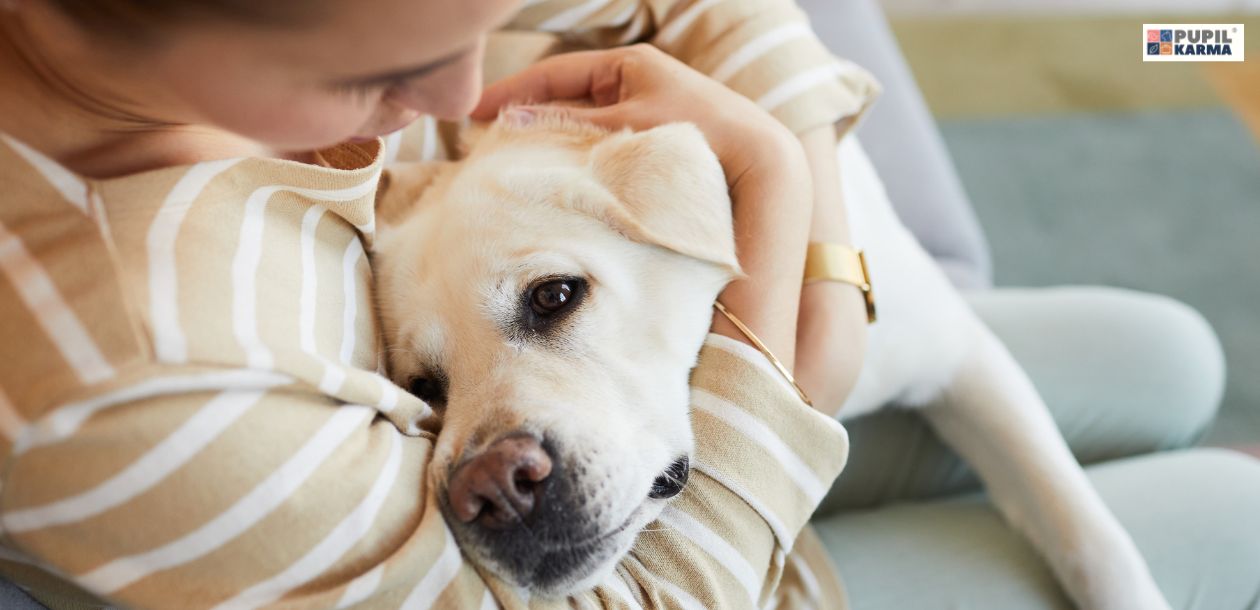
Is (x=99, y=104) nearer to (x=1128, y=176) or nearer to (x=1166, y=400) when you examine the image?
(x=1166, y=400)

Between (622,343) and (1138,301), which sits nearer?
(622,343)

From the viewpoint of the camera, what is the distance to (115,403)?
67 centimetres

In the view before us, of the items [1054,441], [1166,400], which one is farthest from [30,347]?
[1166,400]

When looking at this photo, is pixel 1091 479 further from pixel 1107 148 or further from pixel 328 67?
pixel 1107 148

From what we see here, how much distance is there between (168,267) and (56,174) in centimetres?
11

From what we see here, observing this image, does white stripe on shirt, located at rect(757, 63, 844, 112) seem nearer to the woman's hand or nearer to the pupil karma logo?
the woman's hand

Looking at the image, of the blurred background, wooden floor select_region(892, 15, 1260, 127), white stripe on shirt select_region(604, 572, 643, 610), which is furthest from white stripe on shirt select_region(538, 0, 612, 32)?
wooden floor select_region(892, 15, 1260, 127)

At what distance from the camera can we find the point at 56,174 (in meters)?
0.71

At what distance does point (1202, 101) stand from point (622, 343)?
2690 mm

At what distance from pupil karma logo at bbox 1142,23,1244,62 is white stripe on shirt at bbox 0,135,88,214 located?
2.41 metres

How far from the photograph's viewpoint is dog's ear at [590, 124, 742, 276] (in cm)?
104

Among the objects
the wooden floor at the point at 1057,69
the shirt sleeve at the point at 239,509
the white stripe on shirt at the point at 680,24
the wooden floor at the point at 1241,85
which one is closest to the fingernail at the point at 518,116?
the white stripe on shirt at the point at 680,24

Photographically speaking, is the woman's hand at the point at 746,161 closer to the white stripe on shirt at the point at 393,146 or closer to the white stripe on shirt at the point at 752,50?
the white stripe on shirt at the point at 752,50

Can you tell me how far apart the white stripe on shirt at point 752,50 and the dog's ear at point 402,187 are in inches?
14.9
